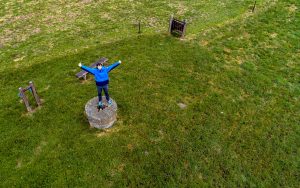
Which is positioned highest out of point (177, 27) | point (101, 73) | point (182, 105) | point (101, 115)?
point (101, 73)

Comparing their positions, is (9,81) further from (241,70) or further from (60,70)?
(241,70)

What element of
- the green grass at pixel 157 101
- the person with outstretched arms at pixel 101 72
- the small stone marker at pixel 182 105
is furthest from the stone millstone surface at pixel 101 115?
the small stone marker at pixel 182 105

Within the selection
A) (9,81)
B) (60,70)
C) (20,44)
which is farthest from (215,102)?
(20,44)

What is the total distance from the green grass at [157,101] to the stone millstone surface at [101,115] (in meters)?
0.43

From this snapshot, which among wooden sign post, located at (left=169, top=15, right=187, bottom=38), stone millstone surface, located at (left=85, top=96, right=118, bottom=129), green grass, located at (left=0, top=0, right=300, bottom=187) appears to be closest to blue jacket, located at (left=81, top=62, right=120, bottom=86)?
stone millstone surface, located at (left=85, top=96, right=118, bottom=129)

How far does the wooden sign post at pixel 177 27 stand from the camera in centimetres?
1897

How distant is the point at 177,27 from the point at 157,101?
8.04 meters

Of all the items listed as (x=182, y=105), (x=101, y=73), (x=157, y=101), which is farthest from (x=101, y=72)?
(x=182, y=105)

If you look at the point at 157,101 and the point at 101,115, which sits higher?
the point at 101,115

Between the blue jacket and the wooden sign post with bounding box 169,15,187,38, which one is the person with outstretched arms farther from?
the wooden sign post with bounding box 169,15,187,38

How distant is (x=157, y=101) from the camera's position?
1382cm

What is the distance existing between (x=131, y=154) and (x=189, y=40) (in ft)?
36.6

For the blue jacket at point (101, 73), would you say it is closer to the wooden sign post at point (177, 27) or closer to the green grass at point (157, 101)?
the green grass at point (157, 101)

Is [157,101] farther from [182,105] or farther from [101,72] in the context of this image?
[101,72]
